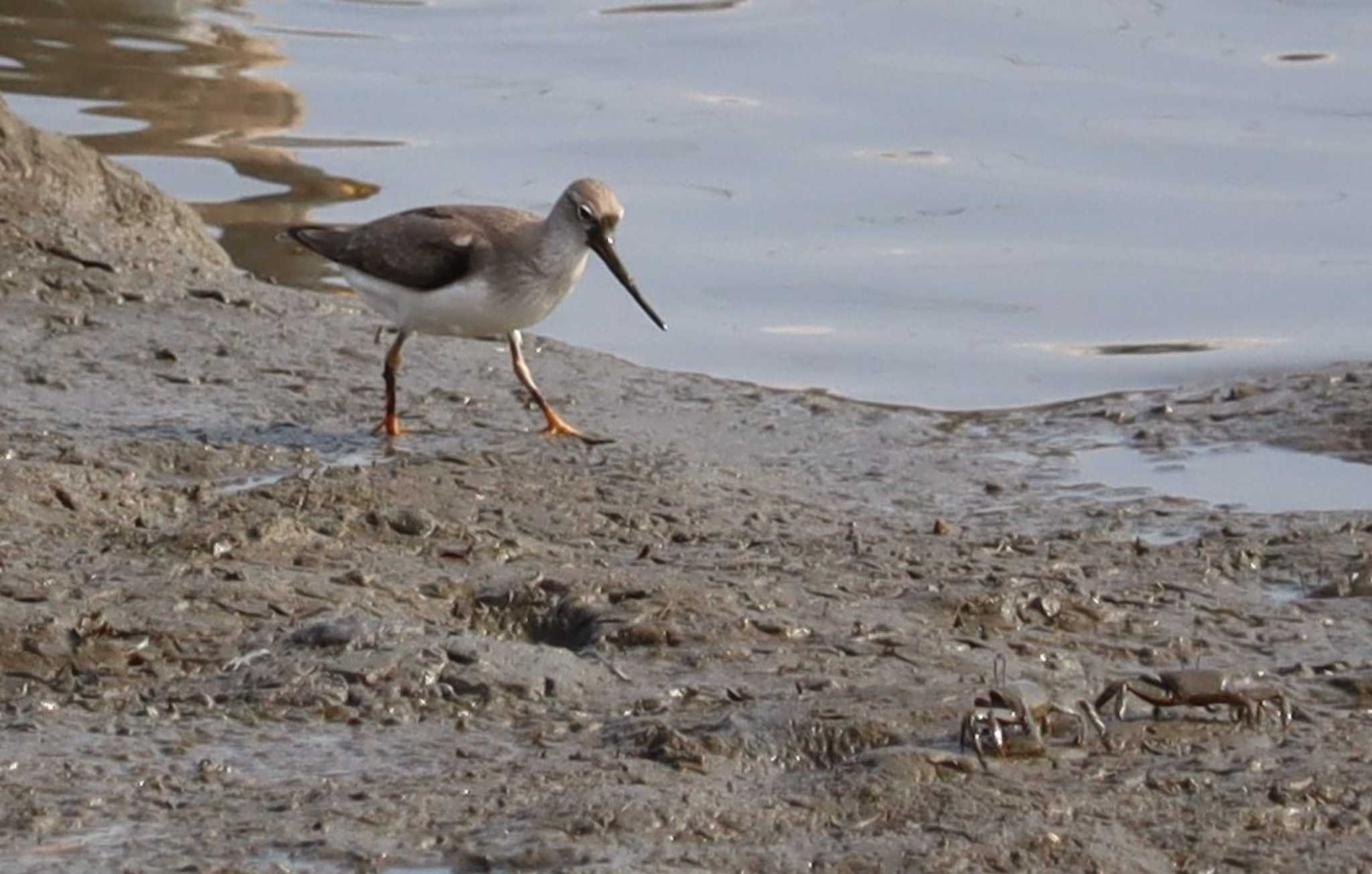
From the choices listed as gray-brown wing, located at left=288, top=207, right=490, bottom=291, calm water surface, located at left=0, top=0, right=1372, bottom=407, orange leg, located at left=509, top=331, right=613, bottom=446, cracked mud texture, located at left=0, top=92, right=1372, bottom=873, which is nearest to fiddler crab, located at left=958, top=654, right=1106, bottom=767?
cracked mud texture, located at left=0, top=92, right=1372, bottom=873

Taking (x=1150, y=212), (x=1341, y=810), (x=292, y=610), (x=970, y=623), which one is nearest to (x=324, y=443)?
(x=292, y=610)

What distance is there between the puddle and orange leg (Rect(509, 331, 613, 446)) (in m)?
1.46

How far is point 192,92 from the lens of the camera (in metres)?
11.5

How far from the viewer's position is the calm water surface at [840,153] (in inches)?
356

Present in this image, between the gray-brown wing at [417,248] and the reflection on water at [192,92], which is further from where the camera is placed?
the reflection on water at [192,92]

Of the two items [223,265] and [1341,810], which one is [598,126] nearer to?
[223,265]

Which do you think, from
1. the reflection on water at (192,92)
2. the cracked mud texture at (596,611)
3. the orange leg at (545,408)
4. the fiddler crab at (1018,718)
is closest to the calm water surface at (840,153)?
the reflection on water at (192,92)

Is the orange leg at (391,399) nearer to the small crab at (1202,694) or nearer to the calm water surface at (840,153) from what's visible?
the calm water surface at (840,153)

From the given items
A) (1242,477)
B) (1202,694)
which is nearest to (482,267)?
(1242,477)

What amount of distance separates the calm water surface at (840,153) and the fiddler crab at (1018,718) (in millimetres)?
3646

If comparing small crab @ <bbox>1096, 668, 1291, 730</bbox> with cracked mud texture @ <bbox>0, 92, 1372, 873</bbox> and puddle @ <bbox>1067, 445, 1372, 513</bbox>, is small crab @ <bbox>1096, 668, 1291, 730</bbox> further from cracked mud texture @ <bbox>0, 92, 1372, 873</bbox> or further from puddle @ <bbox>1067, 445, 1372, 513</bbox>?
puddle @ <bbox>1067, 445, 1372, 513</bbox>

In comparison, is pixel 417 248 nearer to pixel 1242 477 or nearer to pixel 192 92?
pixel 1242 477

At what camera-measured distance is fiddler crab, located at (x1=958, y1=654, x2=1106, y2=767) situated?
450 cm

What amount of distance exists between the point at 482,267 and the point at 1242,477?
93.5 inches
